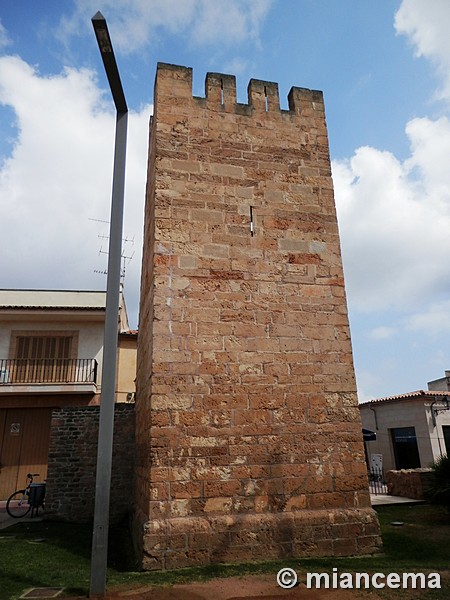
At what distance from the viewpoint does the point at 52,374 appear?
47.0 ft

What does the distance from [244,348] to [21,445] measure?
10636mm

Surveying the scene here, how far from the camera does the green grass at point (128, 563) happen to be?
14.1ft

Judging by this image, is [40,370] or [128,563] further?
[40,370]

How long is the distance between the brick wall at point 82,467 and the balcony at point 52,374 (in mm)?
5161

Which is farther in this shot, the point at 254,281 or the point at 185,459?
the point at 254,281

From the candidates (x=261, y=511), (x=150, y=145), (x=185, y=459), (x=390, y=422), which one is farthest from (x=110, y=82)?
(x=390, y=422)

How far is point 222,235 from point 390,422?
14877mm

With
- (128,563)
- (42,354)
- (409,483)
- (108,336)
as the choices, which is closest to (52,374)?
(42,354)

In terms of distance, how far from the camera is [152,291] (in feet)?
18.7

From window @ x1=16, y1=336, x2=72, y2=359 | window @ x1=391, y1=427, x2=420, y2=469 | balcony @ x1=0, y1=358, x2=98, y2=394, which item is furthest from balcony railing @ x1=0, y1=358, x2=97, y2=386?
window @ x1=391, y1=427, x2=420, y2=469

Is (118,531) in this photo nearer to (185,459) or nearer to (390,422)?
(185,459)

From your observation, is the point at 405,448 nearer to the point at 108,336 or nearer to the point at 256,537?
the point at 256,537

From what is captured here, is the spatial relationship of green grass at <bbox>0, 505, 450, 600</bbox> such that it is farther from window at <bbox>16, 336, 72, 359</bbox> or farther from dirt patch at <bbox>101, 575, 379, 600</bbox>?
window at <bbox>16, 336, 72, 359</bbox>

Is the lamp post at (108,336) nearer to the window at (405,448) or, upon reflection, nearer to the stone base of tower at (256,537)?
the stone base of tower at (256,537)
